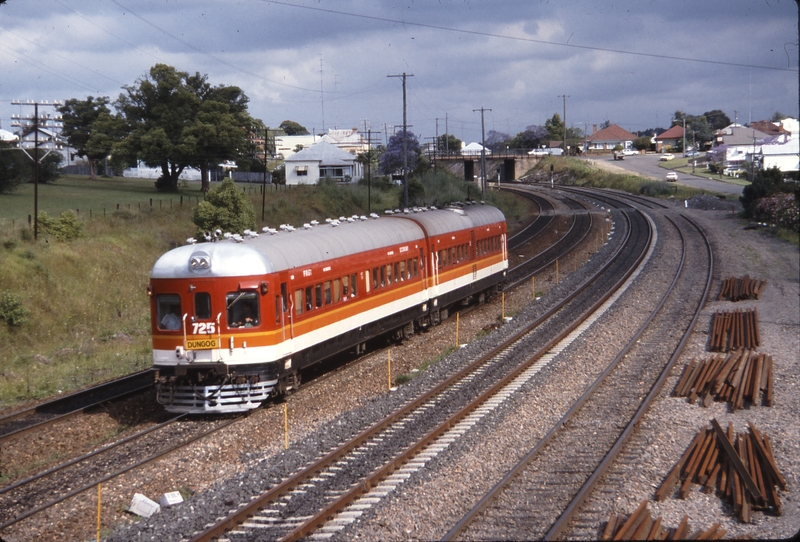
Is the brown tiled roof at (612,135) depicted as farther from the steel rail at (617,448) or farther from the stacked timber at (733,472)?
the stacked timber at (733,472)

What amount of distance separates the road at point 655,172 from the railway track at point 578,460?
48414 millimetres

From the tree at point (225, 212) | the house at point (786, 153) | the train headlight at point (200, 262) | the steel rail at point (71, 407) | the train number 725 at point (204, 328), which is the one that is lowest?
the steel rail at point (71, 407)

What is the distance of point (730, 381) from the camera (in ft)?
53.0

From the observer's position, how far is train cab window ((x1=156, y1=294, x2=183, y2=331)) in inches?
608

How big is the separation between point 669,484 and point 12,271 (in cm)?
2372

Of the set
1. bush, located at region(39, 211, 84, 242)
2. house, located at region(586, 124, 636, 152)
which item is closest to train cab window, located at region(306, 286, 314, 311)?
bush, located at region(39, 211, 84, 242)

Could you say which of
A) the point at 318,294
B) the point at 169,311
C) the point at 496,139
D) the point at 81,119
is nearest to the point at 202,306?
the point at 169,311

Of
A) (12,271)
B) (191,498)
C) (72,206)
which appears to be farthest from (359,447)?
(72,206)

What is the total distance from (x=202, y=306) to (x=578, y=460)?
739 centimetres

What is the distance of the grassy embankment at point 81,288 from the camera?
2106 centimetres

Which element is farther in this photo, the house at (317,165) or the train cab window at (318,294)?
the house at (317,165)

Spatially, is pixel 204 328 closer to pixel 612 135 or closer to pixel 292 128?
pixel 612 135

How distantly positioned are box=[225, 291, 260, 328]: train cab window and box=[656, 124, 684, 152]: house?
10216 cm

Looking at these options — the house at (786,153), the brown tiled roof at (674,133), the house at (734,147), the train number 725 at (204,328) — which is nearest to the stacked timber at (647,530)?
the house at (786,153)
